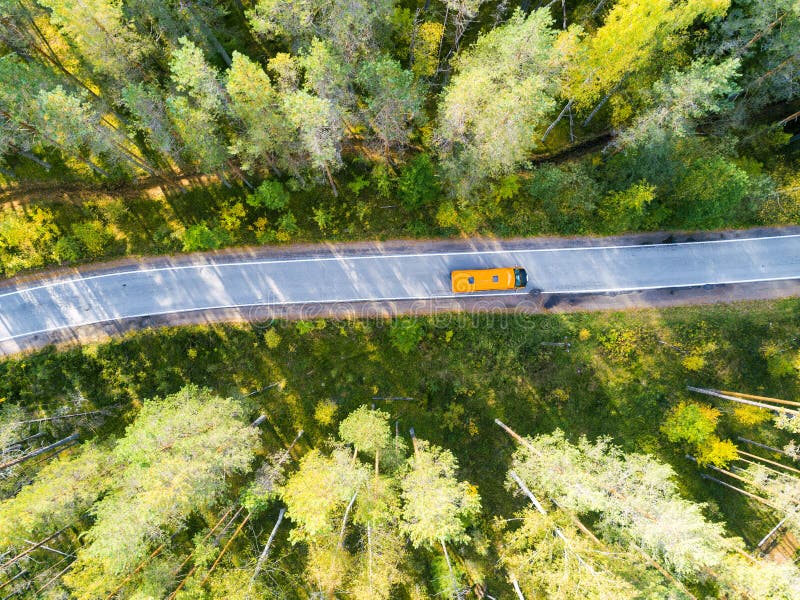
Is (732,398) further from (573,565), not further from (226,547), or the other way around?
(226,547)

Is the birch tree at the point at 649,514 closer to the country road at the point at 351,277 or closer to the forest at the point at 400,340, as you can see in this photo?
the forest at the point at 400,340

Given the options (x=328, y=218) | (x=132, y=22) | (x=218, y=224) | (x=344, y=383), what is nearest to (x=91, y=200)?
(x=218, y=224)

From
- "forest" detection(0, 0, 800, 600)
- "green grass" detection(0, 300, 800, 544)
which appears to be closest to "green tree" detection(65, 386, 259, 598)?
"forest" detection(0, 0, 800, 600)

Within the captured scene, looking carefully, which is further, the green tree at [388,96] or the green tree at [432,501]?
the green tree at [388,96]

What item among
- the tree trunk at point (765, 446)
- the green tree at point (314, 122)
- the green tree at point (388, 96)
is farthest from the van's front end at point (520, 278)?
the tree trunk at point (765, 446)

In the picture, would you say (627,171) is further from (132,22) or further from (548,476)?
(132,22)
